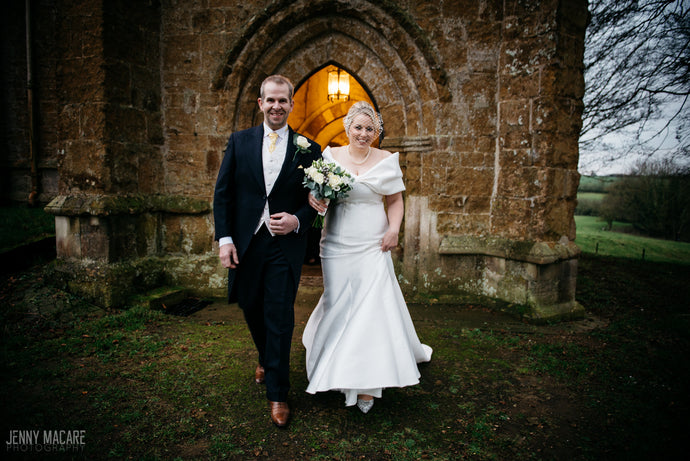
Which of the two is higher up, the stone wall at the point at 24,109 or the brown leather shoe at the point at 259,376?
the stone wall at the point at 24,109

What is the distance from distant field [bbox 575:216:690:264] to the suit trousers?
29.3 feet

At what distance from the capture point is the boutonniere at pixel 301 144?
98.4 inches

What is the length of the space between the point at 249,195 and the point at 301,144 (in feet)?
1.67

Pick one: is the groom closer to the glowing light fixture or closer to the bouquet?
the bouquet

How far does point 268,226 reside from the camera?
2.47 meters

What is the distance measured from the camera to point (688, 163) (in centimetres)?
703

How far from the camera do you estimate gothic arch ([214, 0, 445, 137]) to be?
4.82 m

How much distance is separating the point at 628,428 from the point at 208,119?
5541 millimetres

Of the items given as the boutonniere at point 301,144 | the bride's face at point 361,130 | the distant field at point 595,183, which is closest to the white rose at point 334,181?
the boutonniere at point 301,144

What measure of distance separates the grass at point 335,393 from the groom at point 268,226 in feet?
1.60

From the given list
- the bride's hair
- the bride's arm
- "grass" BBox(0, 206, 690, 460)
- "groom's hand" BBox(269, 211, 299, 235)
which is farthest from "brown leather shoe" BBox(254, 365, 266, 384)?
the bride's hair

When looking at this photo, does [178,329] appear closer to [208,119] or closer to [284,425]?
[284,425]

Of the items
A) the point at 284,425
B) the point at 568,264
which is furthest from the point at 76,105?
the point at 568,264

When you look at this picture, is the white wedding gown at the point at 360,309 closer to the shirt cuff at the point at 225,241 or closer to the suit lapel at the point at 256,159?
the suit lapel at the point at 256,159
